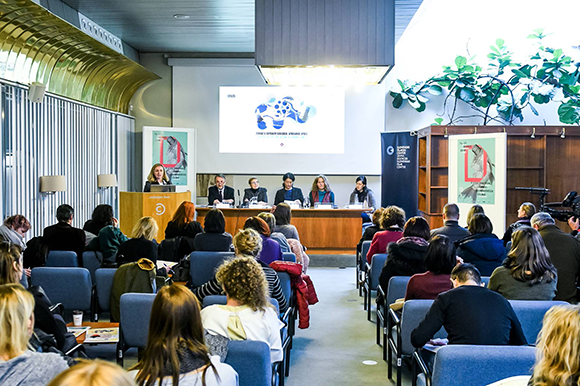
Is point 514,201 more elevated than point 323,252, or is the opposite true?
point 514,201

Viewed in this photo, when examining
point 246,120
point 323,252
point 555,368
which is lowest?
point 323,252

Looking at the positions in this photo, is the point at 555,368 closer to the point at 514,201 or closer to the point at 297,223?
the point at 297,223

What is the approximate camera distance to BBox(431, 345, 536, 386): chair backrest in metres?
2.67

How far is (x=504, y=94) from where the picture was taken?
1137 centimetres

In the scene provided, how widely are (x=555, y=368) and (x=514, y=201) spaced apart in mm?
9394

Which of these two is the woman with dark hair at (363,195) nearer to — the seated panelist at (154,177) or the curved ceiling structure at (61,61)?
the seated panelist at (154,177)

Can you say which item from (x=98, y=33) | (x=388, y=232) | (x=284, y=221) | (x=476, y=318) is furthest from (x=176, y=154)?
(x=476, y=318)

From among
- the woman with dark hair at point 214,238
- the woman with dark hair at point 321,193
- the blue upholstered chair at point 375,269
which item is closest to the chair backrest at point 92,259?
the woman with dark hair at point 214,238

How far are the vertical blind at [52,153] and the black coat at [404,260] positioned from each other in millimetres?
4967

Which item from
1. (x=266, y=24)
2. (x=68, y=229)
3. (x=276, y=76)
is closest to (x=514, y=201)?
(x=276, y=76)

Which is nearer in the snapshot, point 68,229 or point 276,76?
point 68,229

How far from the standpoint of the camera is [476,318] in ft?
10.4

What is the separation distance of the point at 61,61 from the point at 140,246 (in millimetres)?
5091

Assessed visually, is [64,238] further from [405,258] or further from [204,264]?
[405,258]
